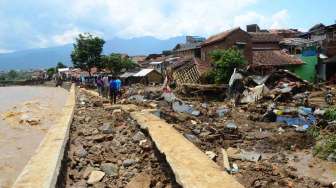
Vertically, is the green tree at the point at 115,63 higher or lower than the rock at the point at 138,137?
higher

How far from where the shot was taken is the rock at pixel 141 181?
5992 millimetres

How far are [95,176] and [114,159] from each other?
971mm

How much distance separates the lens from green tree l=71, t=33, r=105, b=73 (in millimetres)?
54438

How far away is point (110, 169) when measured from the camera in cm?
698

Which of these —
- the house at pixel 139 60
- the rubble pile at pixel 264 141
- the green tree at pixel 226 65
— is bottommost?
the rubble pile at pixel 264 141

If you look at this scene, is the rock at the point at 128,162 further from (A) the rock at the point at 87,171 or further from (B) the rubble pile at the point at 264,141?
(B) the rubble pile at the point at 264,141

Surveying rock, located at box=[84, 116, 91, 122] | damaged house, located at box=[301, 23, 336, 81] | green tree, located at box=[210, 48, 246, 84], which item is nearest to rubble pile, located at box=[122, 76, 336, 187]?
rock, located at box=[84, 116, 91, 122]

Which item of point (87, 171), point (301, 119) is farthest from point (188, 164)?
point (301, 119)

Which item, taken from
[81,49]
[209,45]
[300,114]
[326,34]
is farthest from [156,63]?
[300,114]

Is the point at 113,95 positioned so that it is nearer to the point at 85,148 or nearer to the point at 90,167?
the point at 85,148

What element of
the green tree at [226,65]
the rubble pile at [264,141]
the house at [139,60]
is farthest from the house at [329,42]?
the house at [139,60]

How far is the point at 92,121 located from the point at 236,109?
352 inches

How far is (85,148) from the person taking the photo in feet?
27.8

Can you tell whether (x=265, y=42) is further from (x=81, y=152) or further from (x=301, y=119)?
(x=81, y=152)
